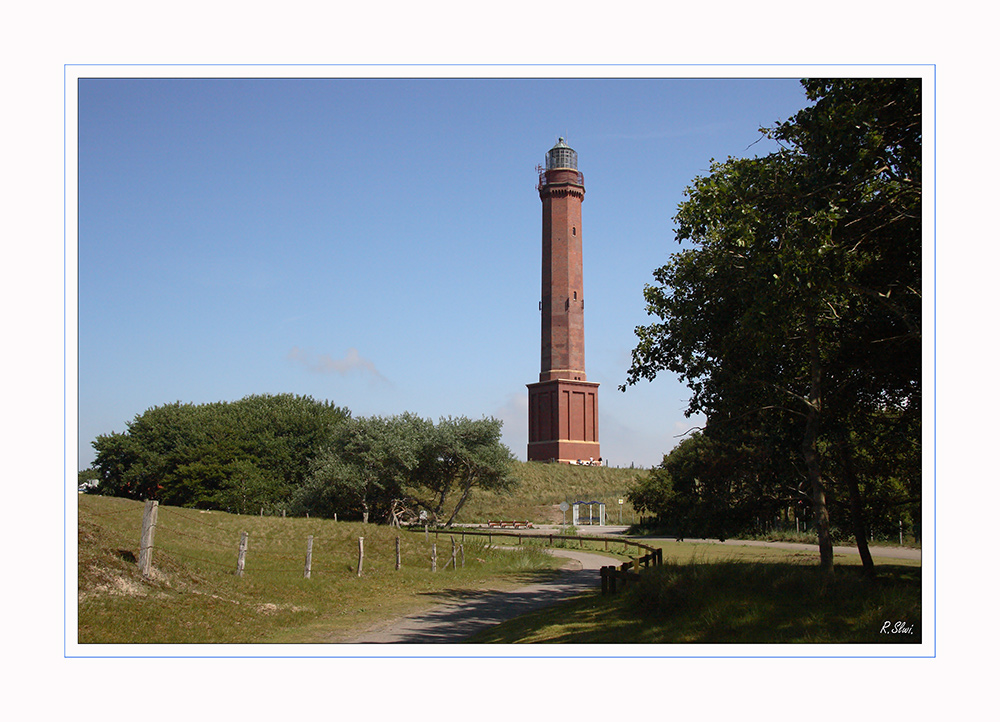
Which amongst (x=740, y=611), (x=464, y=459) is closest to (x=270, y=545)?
(x=464, y=459)

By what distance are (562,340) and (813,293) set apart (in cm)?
5507

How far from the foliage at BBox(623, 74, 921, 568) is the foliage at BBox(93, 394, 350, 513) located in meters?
36.9

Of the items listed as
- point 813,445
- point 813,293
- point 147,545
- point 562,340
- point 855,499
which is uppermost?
point 562,340

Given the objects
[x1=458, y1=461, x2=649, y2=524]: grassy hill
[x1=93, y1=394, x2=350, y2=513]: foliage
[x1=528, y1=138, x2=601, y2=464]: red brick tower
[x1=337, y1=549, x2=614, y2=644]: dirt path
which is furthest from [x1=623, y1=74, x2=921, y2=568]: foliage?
[x1=528, y1=138, x2=601, y2=464]: red brick tower

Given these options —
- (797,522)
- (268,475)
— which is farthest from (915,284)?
(268,475)

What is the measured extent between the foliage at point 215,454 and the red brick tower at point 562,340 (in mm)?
17065

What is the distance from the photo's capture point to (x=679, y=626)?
1198cm

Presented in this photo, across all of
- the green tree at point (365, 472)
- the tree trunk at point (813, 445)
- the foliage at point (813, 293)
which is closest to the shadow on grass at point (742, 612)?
the tree trunk at point (813, 445)

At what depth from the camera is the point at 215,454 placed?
50156 millimetres

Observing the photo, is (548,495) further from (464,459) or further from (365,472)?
(365,472)

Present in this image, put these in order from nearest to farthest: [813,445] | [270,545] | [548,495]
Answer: [813,445] → [270,545] → [548,495]

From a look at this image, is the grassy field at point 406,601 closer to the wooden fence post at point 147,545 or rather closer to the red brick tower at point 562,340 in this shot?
the wooden fence post at point 147,545

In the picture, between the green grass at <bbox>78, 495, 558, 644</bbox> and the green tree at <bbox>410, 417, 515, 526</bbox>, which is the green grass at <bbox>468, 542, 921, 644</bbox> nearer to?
the green grass at <bbox>78, 495, 558, 644</bbox>

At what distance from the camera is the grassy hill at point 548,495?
5684 cm
